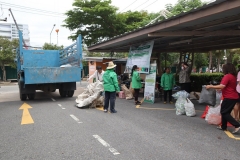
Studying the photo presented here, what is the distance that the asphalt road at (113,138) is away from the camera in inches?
148

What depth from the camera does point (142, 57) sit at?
955cm

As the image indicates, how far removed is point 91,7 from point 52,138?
1543cm

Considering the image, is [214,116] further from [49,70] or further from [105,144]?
[49,70]

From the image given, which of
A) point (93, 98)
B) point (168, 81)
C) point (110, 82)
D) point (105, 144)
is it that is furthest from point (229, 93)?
point (93, 98)

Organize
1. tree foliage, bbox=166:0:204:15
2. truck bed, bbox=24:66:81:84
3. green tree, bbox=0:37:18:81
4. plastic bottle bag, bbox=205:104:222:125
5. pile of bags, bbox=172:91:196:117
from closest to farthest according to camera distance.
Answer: plastic bottle bag, bbox=205:104:222:125 < pile of bags, bbox=172:91:196:117 < truck bed, bbox=24:66:81:84 < tree foliage, bbox=166:0:204:15 < green tree, bbox=0:37:18:81

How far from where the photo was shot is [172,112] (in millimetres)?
7289

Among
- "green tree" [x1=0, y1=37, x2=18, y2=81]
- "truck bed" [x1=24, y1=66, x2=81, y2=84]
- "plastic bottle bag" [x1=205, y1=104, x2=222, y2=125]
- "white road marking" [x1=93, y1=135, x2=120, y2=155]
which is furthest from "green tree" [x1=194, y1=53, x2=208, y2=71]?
"white road marking" [x1=93, y1=135, x2=120, y2=155]

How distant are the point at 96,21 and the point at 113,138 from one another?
1505 centimetres

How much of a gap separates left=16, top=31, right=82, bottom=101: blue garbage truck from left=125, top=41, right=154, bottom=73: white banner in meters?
2.51

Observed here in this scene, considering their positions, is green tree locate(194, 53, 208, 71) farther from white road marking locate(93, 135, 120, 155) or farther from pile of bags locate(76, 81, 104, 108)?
white road marking locate(93, 135, 120, 155)

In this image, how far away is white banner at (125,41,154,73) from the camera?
30.1ft

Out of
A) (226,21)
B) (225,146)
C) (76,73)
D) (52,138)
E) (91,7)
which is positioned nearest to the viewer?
(225,146)

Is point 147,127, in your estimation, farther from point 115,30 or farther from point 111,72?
point 115,30

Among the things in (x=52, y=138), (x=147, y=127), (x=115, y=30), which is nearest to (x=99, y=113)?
(x=147, y=127)
